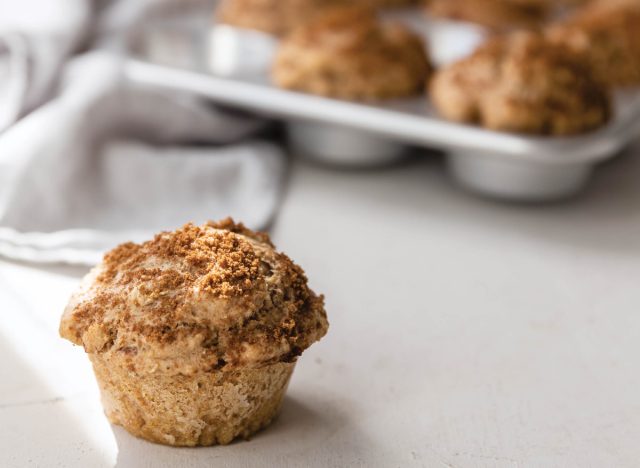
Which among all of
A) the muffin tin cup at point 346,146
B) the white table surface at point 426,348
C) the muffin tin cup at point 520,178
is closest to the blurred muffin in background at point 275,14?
the muffin tin cup at point 346,146

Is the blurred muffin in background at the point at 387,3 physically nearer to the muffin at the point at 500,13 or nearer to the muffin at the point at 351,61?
the muffin at the point at 500,13

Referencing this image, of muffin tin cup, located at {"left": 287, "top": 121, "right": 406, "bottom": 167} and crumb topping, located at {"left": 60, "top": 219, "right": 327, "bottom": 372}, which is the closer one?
crumb topping, located at {"left": 60, "top": 219, "right": 327, "bottom": 372}

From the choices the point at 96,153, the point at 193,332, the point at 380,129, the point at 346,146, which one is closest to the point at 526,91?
the point at 380,129

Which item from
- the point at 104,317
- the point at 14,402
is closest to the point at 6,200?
the point at 14,402

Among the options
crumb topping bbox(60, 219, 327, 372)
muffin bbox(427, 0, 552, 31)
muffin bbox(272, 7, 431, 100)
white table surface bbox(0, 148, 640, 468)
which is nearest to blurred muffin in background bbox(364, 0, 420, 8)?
muffin bbox(427, 0, 552, 31)

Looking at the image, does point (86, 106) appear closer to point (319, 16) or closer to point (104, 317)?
point (319, 16)

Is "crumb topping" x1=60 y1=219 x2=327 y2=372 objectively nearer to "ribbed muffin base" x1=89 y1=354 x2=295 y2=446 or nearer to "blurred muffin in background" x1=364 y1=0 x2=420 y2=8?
"ribbed muffin base" x1=89 y1=354 x2=295 y2=446

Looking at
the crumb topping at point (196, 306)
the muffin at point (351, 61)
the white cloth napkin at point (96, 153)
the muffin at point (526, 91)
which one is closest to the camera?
the crumb topping at point (196, 306)

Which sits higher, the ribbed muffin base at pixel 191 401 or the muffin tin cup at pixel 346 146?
the ribbed muffin base at pixel 191 401
